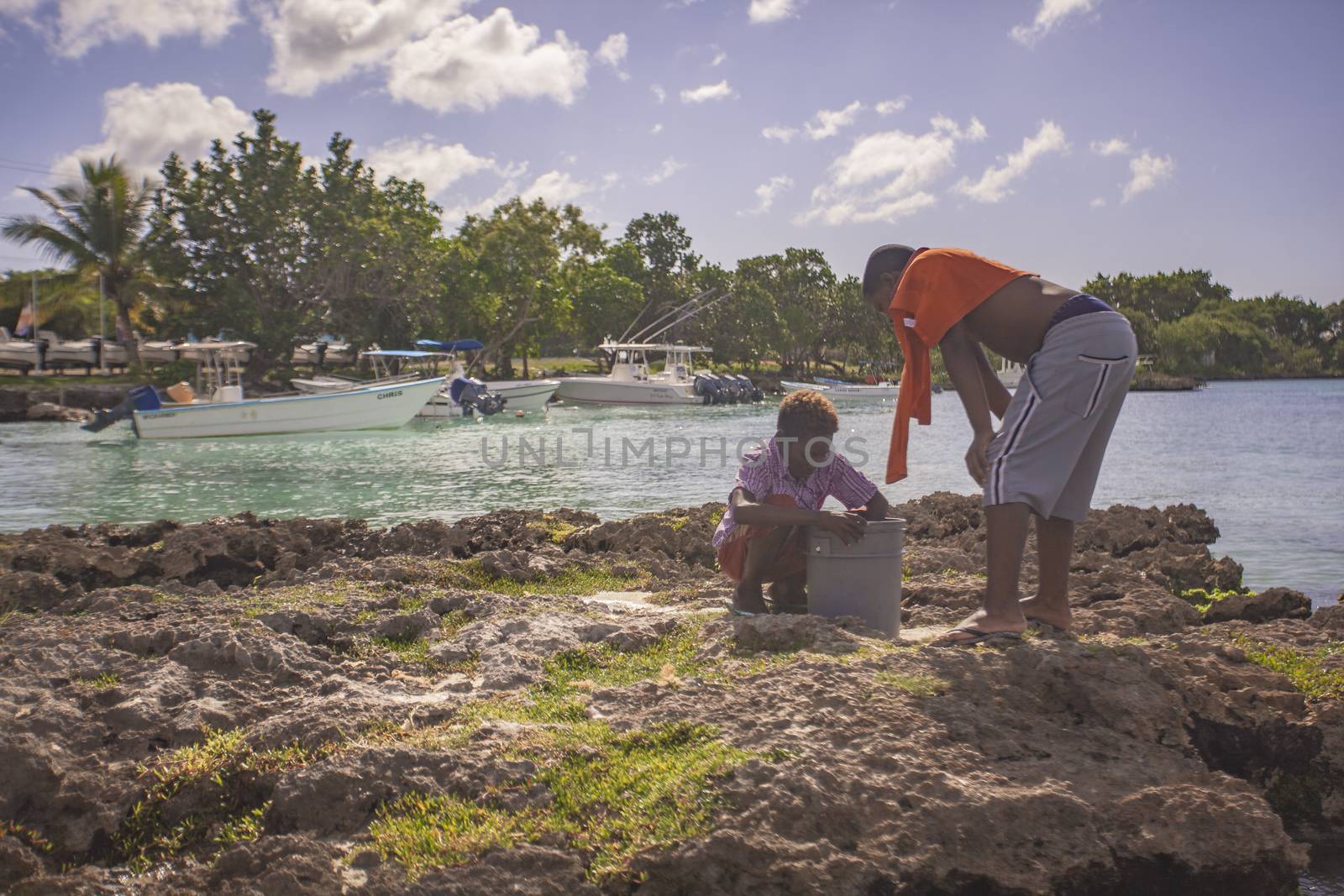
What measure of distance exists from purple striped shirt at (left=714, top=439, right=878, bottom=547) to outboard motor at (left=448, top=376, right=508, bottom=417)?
105 ft

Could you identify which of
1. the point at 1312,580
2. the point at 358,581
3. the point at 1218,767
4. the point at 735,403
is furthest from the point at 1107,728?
the point at 735,403

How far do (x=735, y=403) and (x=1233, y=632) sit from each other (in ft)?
144

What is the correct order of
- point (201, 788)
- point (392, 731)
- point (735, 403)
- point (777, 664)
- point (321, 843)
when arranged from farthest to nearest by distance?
point (735, 403)
point (777, 664)
point (392, 731)
point (201, 788)
point (321, 843)

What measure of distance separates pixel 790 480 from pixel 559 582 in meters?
2.62

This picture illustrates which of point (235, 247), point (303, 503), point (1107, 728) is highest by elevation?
point (235, 247)

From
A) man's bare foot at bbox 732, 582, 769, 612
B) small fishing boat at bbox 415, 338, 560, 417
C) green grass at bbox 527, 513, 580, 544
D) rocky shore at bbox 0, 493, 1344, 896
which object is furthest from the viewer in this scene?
small fishing boat at bbox 415, 338, 560, 417

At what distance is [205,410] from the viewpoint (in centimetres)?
2619

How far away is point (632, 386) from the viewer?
4338 cm

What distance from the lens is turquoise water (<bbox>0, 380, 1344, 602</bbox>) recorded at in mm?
13016

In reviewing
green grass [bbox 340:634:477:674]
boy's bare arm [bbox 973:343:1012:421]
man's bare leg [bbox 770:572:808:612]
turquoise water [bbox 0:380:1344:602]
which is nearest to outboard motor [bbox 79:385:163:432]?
turquoise water [bbox 0:380:1344:602]

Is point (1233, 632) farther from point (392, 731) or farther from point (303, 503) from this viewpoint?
point (303, 503)

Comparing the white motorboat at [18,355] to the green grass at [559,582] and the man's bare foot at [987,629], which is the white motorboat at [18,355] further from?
the man's bare foot at [987,629]

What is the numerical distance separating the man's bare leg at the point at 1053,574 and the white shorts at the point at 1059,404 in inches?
6.7

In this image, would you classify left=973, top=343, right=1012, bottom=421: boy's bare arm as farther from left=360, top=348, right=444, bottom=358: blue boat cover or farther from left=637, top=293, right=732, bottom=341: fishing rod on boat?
left=637, top=293, right=732, bottom=341: fishing rod on boat
